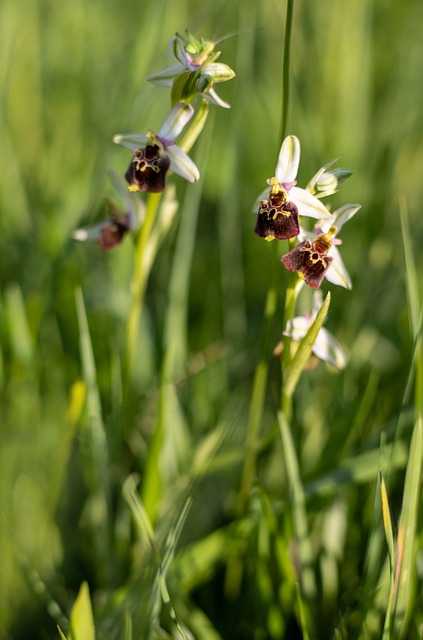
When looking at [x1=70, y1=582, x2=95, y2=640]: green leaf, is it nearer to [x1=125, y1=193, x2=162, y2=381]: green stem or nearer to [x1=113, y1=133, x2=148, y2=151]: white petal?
[x1=125, y1=193, x2=162, y2=381]: green stem

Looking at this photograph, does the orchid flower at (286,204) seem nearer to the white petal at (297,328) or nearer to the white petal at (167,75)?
the white petal at (297,328)

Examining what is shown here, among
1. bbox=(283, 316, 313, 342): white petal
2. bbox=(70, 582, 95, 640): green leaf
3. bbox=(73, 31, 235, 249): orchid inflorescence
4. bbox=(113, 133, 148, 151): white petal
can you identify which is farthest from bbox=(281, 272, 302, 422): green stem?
bbox=(70, 582, 95, 640): green leaf

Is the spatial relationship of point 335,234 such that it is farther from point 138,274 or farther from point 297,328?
point 138,274

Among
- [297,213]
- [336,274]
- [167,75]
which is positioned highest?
[167,75]

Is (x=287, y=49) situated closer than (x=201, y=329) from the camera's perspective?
Yes

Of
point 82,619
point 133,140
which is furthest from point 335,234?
point 82,619

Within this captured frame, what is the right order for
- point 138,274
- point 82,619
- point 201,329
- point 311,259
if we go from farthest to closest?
1. point 201,329
2. point 138,274
3. point 311,259
4. point 82,619

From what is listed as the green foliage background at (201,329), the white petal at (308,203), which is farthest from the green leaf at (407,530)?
the white petal at (308,203)
